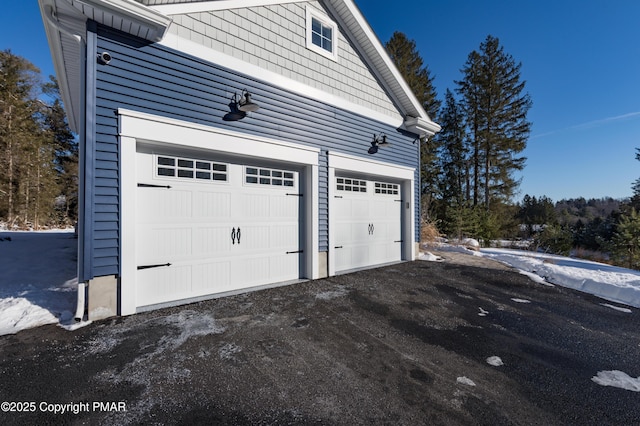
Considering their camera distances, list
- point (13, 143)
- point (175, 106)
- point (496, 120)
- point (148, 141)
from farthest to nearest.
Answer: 1. point (496, 120)
2. point (13, 143)
3. point (175, 106)
4. point (148, 141)

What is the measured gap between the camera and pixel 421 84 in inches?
741

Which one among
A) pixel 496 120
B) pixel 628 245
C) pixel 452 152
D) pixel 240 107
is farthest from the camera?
pixel 452 152

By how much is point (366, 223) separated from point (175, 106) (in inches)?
171

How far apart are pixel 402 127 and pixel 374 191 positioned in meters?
2.08

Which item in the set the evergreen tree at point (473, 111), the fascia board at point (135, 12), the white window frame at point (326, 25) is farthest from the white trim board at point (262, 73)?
the evergreen tree at point (473, 111)

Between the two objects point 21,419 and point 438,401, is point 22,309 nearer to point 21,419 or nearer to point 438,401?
point 21,419

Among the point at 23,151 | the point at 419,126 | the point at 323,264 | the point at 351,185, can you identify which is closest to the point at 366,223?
the point at 351,185

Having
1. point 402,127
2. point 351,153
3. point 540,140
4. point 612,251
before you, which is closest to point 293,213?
point 351,153

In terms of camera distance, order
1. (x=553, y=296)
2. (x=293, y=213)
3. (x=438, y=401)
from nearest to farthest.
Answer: (x=438, y=401) → (x=553, y=296) → (x=293, y=213)

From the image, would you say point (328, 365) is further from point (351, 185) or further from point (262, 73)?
point (262, 73)

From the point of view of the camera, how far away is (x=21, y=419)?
65.2 inches

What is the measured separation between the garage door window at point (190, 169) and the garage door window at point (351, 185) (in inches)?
98.2

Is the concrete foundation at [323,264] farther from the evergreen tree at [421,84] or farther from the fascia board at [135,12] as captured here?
the evergreen tree at [421,84]

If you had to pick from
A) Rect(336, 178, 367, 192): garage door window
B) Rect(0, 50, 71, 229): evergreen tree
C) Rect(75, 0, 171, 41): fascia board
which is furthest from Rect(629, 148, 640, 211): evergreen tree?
Rect(0, 50, 71, 229): evergreen tree
